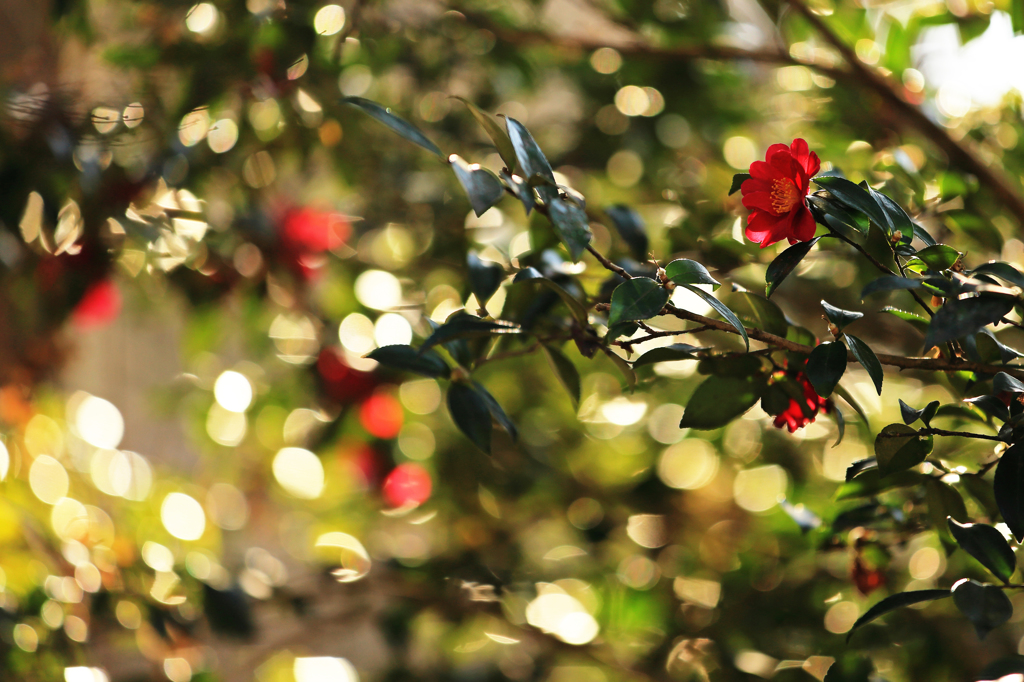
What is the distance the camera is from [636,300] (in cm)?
37

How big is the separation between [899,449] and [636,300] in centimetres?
17

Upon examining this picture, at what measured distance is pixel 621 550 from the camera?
1153 millimetres

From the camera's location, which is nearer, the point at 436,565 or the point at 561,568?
the point at 436,565

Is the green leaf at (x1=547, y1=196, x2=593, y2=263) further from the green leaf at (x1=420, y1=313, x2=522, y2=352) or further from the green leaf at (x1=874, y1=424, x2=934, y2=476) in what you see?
the green leaf at (x1=874, y1=424, x2=934, y2=476)

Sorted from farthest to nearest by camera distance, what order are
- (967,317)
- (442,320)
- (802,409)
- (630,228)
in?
(442,320)
(630,228)
(802,409)
(967,317)

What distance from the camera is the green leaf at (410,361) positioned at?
472 mm

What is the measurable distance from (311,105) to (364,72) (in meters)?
0.25

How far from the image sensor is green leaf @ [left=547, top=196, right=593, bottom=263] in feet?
1.26

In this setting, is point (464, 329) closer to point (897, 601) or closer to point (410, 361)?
point (410, 361)

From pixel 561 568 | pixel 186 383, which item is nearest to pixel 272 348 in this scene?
pixel 186 383

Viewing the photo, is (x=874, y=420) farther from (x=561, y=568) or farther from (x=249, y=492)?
(x=249, y=492)

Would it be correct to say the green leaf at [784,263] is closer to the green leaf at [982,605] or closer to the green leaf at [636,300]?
the green leaf at [636,300]

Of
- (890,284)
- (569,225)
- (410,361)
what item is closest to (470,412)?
(410,361)

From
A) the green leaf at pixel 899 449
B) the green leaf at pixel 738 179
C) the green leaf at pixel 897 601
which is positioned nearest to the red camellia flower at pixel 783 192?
the green leaf at pixel 738 179
